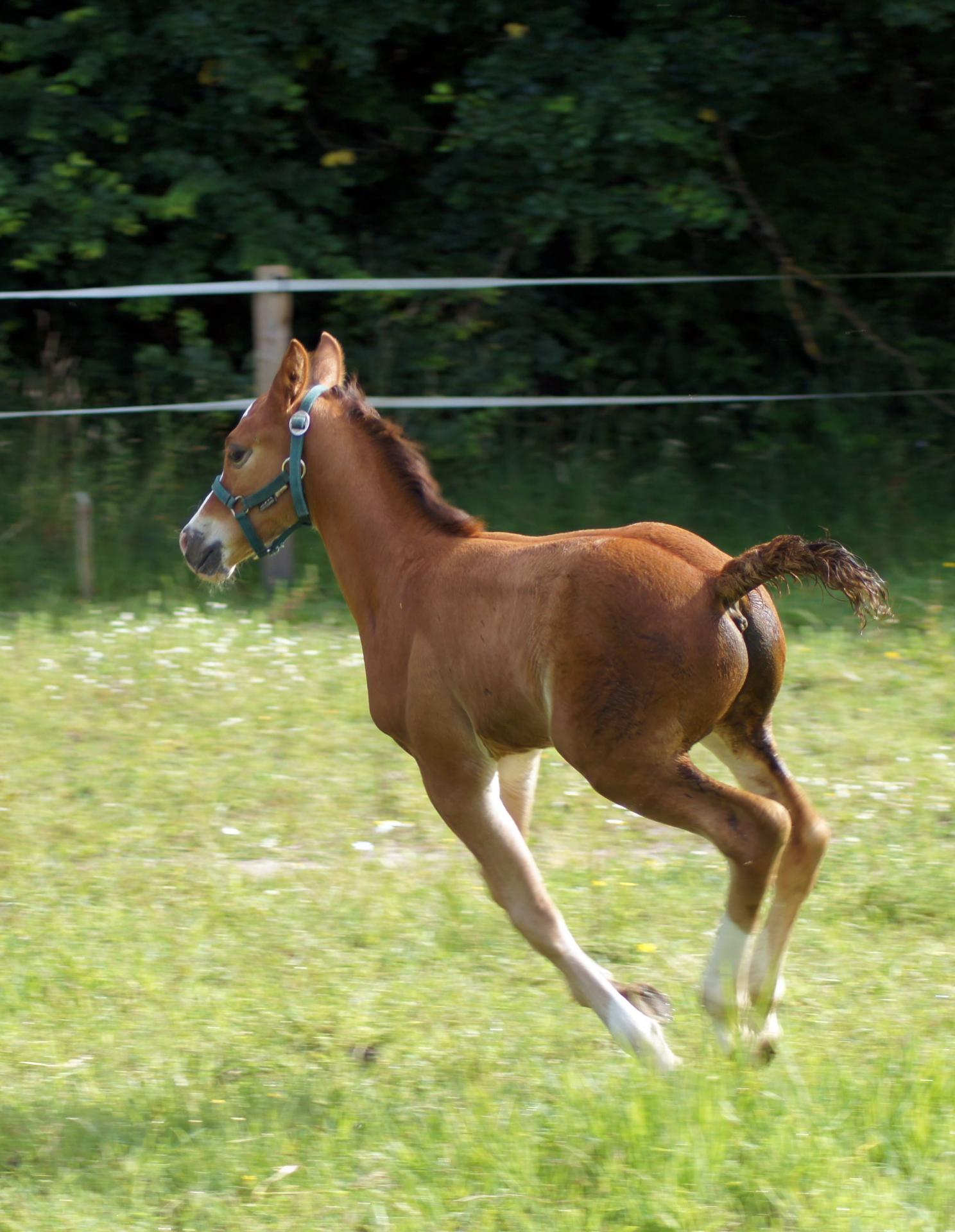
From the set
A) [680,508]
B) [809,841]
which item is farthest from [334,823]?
[680,508]

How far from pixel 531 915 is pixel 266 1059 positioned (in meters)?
0.75

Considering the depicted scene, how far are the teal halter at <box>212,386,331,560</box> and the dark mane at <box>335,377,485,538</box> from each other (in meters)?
0.11

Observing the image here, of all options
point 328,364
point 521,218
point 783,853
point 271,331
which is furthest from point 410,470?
point 521,218

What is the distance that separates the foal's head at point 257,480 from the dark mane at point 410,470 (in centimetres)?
17

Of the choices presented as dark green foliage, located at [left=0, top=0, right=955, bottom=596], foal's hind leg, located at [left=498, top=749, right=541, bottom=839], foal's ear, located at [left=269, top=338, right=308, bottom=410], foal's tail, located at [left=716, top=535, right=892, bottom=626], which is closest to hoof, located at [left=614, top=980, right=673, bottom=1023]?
foal's hind leg, located at [left=498, top=749, right=541, bottom=839]

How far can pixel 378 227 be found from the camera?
10.3 meters

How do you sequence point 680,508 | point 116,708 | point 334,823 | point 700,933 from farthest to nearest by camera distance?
point 680,508
point 116,708
point 334,823
point 700,933

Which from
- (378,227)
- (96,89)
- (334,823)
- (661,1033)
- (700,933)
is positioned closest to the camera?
(661,1033)

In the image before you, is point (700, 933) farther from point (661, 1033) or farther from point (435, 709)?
point (435, 709)

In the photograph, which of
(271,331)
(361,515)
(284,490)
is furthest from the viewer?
(271,331)

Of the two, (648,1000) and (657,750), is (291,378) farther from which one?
(648,1000)

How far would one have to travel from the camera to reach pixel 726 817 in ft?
10.4

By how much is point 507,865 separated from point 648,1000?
Answer: 0.46 metres

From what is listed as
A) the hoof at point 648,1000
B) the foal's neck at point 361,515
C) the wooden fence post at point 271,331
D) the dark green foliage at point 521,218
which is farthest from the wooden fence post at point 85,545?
the hoof at point 648,1000
